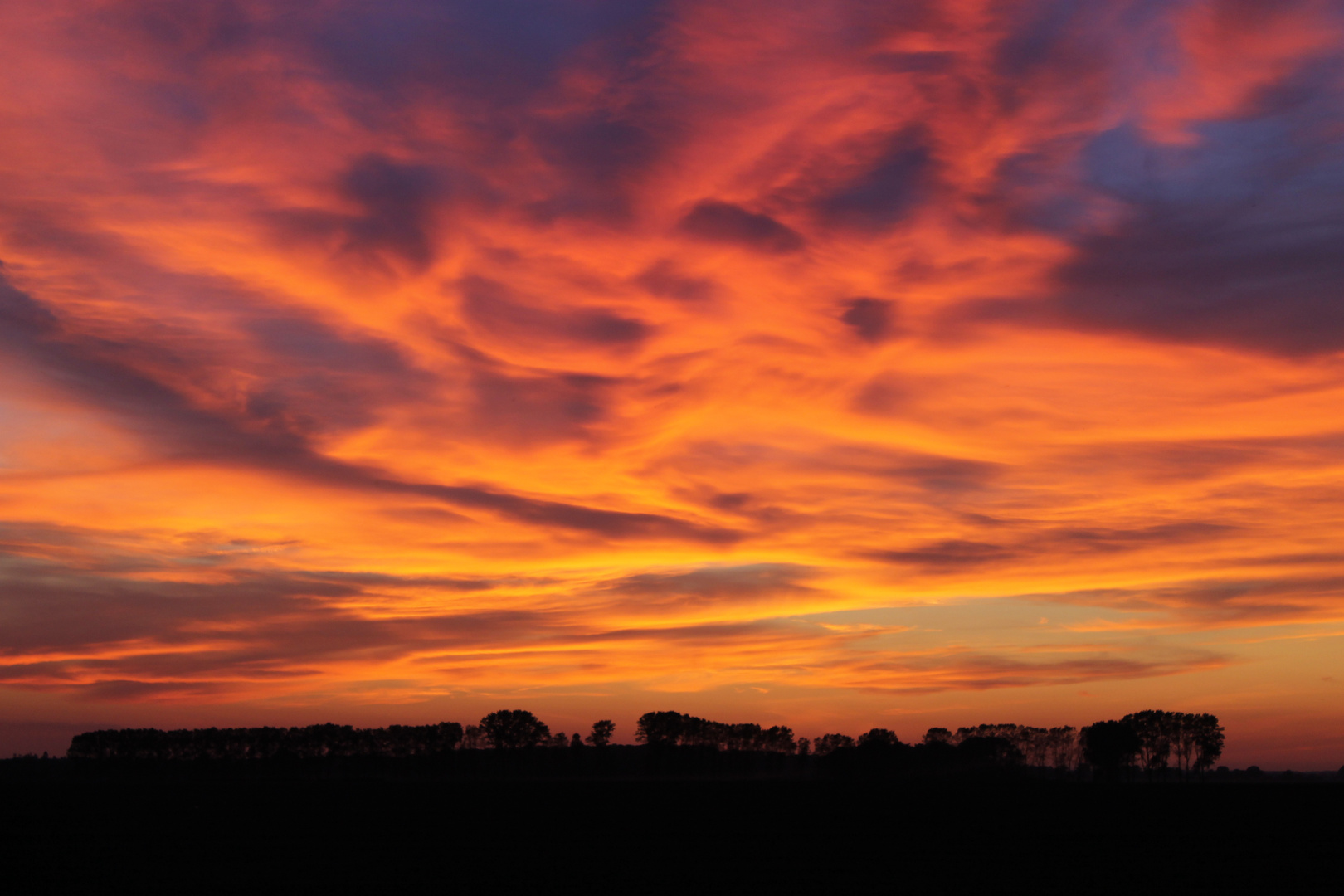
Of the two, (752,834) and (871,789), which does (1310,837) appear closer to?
(752,834)

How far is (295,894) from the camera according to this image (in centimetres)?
4756

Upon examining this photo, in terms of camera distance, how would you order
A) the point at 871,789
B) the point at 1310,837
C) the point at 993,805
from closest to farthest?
1. the point at 1310,837
2. the point at 993,805
3. the point at 871,789

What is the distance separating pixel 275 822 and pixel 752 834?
46.5m

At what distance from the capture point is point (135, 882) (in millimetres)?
51625

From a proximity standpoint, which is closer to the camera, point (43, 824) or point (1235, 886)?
point (1235, 886)

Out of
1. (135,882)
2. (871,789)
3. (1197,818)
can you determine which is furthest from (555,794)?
(135,882)

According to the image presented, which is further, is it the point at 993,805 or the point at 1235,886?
the point at 993,805

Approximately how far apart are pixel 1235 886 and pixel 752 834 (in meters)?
33.6

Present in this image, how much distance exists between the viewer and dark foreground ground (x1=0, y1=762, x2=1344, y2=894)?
168ft

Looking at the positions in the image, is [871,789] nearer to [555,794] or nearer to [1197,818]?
[555,794]

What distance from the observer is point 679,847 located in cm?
6625

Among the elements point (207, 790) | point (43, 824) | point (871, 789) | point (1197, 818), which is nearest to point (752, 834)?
point (1197, 818)

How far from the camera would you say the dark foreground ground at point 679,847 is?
5106 cm

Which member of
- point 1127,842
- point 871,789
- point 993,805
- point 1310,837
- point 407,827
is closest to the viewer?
point 1127,842
